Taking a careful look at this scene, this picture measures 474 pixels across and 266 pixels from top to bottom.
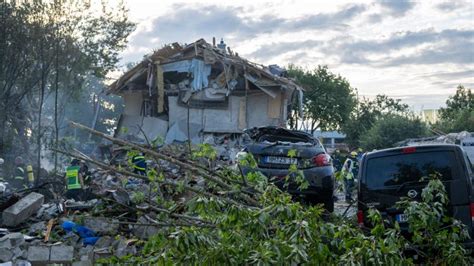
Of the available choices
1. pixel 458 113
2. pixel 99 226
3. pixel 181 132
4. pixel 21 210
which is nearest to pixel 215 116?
pixel 181 132

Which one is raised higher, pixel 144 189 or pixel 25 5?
pixel 25 5

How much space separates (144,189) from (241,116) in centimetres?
1279

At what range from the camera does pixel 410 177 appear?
25.1 ft

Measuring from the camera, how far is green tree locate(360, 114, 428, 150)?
4775 cm

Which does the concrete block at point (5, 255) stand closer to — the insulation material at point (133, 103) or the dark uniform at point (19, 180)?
the dark uniform at point (19, 180)

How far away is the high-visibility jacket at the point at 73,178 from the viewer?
1121 centimetres

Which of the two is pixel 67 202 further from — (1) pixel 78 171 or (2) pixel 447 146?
(2) pixel 447 146

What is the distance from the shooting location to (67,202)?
10.3 m

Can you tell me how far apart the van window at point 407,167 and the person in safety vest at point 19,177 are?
408 inches

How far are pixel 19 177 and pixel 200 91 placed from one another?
7.91 m

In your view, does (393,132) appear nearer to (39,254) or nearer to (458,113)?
(458,113)

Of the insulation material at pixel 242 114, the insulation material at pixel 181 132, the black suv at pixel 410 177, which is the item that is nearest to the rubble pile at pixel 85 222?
the black suv at pixel 410 177

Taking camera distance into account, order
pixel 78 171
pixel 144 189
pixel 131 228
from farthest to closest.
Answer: pixel 78 171 → pixel 144 189 → pixel 131 228

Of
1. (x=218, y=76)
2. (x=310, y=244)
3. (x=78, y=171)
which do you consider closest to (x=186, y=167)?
(x=310, y=244)
